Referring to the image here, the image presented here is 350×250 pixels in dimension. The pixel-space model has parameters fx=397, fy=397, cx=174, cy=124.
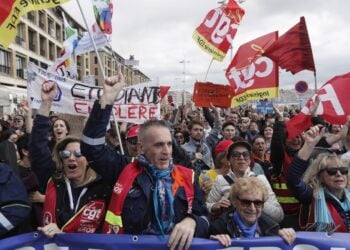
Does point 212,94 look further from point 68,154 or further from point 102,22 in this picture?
point 68,154

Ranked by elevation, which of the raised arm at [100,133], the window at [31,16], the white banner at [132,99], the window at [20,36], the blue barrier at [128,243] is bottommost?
the blue barrier at [128,243]

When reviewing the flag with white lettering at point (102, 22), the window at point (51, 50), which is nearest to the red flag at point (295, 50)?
the flag with white lettering at point (102, 22)

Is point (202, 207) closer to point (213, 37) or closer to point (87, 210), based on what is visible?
point (87, 210)

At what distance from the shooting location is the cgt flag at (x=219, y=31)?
8.41m

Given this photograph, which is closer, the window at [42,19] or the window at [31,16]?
the window at [31,16]

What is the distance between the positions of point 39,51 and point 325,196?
47.1 m

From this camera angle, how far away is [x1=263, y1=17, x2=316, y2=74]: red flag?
5.38 meters

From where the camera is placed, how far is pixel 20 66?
40.9m

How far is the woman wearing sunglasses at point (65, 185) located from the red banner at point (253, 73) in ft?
14.1

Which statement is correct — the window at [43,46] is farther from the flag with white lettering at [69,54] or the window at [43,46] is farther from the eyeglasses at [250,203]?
the eyeglasses at [250,203]

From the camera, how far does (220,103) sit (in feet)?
25.8

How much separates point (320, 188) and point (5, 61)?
3835 centimetres

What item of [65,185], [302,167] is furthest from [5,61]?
[302,167]

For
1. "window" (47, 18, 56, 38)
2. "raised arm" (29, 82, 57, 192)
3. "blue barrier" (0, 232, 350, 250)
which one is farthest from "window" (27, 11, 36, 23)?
"blue barrier" (0, 232, 350, 250)
